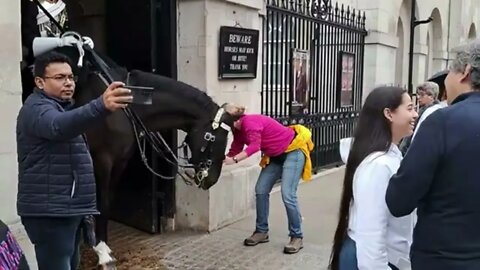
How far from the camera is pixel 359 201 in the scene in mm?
2547

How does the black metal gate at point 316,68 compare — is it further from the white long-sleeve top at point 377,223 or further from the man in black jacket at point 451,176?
the man in black jacket at point 451,176

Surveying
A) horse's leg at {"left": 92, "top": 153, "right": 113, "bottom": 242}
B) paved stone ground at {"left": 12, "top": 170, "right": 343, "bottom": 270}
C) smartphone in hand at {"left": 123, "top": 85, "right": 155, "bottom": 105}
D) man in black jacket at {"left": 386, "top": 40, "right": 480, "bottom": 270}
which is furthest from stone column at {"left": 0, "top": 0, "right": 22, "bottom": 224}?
man in black jacket at {"left": 386, "top": 40, "right": 480, "bottom": 270}

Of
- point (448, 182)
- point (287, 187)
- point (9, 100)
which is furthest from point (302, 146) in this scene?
point (448, 182)

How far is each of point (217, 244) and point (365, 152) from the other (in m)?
3.61

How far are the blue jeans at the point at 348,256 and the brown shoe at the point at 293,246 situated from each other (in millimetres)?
2974

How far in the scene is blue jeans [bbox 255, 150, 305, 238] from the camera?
572 cm

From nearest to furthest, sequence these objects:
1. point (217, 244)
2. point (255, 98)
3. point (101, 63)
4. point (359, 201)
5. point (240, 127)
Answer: point (359, 201) → point (101, 63) → point (240, 127) → point (217, 244) → point (255, 98)

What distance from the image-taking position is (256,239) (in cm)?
596

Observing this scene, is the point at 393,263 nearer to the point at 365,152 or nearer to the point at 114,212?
the point at 365,152

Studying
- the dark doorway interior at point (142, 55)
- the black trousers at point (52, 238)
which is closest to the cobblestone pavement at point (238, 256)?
the dark doorway interior at point (142, 55)

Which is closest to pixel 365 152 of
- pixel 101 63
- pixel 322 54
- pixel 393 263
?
pixel 393 263

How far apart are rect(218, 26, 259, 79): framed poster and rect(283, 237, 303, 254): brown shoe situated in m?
2.12

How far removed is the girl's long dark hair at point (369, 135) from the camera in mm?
2668

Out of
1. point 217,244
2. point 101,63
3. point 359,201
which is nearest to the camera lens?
point 359,201
